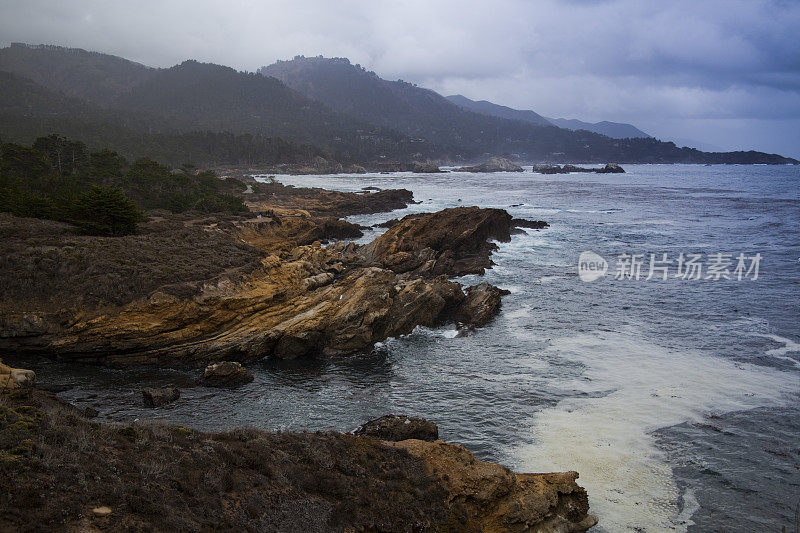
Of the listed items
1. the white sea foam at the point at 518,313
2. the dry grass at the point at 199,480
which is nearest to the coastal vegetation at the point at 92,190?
the dry grass at the point at 199,480

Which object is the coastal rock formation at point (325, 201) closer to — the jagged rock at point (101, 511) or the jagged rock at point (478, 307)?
the jagged rock at point (478, 307)

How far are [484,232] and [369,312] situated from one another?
67.1 ft

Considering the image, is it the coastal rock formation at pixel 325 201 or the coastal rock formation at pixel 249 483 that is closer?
the coastal rock formation at pixel 249 483

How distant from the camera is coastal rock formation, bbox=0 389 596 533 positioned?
616cm

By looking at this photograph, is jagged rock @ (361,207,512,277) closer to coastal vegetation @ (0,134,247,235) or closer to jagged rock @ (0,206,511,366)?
jagged rock @ (0,206,511,366)

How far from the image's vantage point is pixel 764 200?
71312mm

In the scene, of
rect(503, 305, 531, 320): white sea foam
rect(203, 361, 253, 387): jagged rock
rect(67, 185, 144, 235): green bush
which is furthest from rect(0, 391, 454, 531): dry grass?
rect(67, 185, 144, 235): green bush

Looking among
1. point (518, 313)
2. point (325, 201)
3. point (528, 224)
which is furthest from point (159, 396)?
point (325, 201)

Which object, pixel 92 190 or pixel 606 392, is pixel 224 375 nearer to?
pixel 606 392

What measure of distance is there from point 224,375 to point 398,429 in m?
6.95

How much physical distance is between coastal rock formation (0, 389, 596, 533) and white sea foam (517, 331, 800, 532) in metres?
1.85

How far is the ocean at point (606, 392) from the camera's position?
11117mm

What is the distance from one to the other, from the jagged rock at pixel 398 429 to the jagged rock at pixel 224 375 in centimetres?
544

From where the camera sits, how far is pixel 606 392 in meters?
15.8
